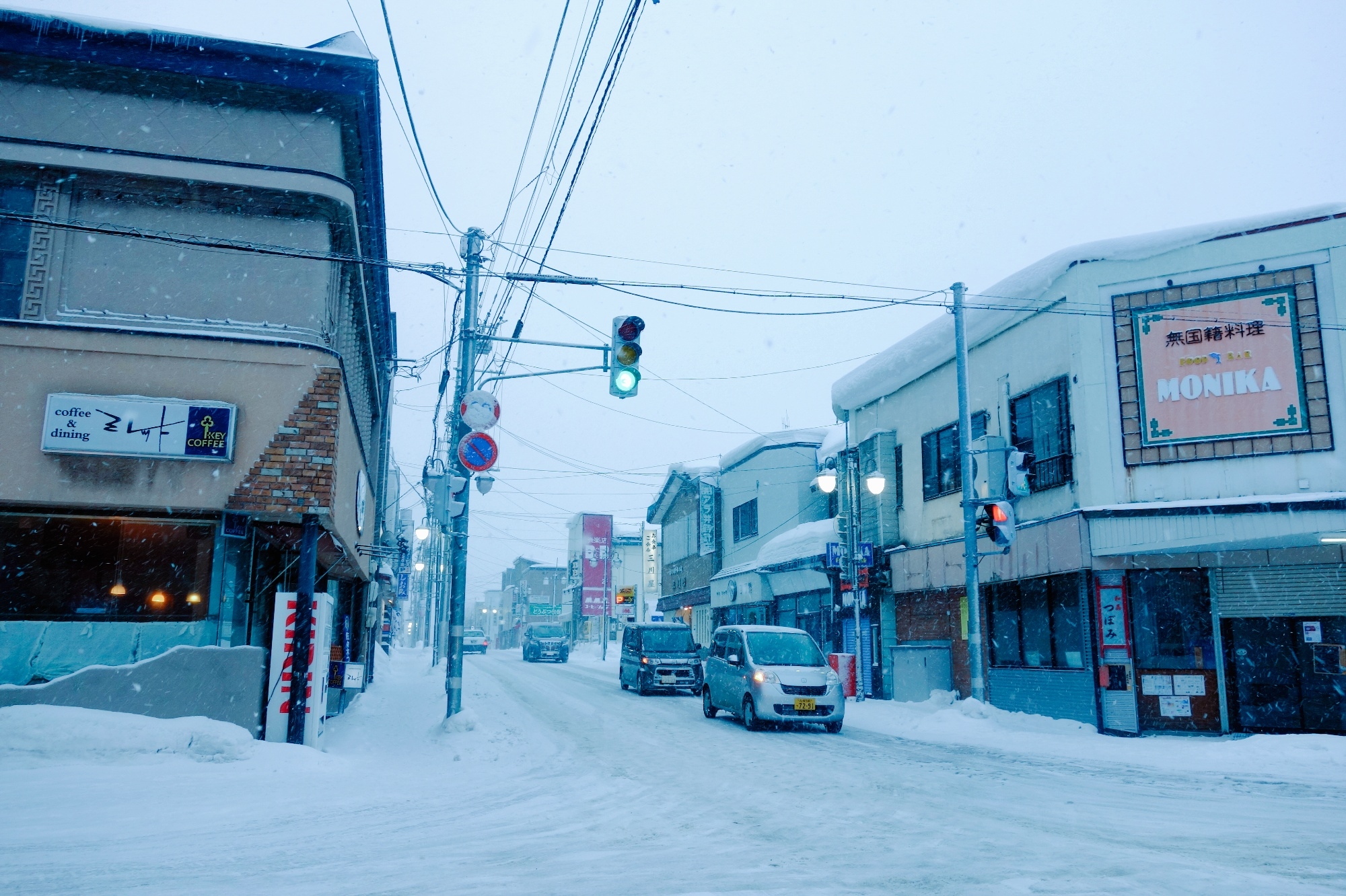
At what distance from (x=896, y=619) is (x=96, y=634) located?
1843 centimetres

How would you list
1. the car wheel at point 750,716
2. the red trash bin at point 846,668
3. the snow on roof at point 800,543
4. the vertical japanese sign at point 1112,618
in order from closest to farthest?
the vertical japanese sign at point 1112,618
the car wheel at point 750,716
the red trash bin at point 846,668
the snow on roof at point 800,543

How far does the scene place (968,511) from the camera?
59.4 ft

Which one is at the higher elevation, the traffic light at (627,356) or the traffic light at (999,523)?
the traffic light at (627,356)

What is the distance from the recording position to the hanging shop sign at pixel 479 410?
48.8 feet

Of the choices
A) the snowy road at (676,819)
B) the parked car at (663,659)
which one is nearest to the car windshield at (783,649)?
the snowy road at (676,819)

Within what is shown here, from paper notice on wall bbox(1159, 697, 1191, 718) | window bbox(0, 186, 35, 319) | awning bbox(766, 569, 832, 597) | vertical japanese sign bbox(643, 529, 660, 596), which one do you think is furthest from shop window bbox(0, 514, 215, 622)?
vertical japanese sign bbox(643, 529, 660, 596)

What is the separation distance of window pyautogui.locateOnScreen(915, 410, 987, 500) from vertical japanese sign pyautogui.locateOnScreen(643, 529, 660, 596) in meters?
37.6

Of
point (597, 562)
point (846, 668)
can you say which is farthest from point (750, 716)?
point (597, 562)

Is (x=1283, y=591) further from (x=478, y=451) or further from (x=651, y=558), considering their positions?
(x=651, y=558)

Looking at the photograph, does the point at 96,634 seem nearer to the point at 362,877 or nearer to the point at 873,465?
the point at 362,877

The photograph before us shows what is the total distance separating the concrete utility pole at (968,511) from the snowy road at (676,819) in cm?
349

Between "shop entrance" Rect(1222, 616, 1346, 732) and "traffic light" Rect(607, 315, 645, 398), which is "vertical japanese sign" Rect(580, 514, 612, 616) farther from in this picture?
"traffic light" Rect(607, 315, 645, 398)

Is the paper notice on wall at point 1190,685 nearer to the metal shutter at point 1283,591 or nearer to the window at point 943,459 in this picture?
the metal shutter at point 1283,591

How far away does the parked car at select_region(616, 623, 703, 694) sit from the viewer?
25891mm
